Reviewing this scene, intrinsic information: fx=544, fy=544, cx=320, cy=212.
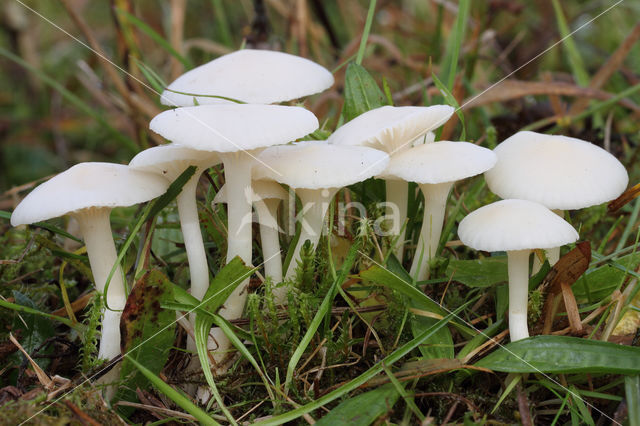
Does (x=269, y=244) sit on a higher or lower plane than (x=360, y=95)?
lower

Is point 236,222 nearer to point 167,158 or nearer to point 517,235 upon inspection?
point 167,158

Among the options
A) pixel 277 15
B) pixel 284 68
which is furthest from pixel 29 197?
pixel 277 15

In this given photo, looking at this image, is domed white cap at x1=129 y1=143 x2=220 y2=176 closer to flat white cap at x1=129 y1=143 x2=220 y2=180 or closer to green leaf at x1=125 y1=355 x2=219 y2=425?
flat white cap at x1=129 y1=143 x2=220 y2=180

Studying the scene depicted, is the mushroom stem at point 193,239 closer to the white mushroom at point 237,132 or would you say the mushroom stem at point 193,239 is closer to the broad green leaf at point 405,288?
the white mushroom at point 237,132

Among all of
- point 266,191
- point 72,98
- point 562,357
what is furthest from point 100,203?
point 72,98

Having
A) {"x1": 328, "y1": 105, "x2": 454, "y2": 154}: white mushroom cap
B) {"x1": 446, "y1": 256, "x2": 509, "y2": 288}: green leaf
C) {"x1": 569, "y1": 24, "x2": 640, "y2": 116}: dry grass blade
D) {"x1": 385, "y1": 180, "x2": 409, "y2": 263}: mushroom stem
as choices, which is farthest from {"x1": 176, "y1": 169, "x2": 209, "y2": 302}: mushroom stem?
{"x1": 569, "y1": 24, "x2": 640, "y2": 116}: dry grass blade

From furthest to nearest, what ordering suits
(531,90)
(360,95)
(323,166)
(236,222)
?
(531,90), (360,95), (236,222), (323,166)
